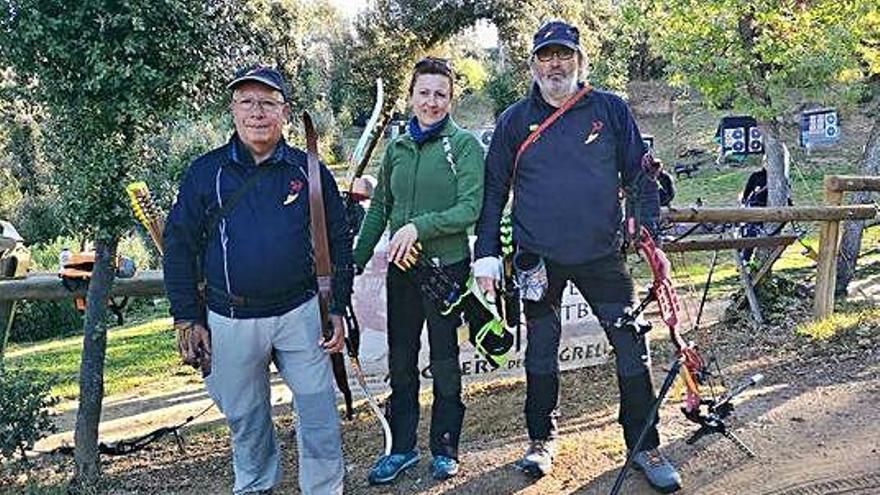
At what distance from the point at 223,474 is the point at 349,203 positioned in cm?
174

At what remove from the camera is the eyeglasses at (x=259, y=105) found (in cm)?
333

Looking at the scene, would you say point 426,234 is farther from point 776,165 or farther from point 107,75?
point 776,165

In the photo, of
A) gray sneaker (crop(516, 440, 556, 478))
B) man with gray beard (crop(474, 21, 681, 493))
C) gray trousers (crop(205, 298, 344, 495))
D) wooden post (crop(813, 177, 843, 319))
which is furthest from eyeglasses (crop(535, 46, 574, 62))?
wooden post (crop(813, 177, 843, 319))

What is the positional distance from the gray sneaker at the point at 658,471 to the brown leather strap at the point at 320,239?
1.49m

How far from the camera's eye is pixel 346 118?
1130 inches

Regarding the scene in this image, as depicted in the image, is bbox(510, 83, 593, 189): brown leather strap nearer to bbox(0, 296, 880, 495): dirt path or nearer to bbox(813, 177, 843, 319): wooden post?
bbox(0, 296, 880, 495): dirt path

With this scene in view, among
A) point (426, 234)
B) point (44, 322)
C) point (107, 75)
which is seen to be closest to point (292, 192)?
point (426, 234)

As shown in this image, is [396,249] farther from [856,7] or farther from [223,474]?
[856,7]

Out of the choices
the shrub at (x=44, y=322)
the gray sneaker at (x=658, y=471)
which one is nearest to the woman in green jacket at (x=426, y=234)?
the gray sneaker at (x=658, y=471)

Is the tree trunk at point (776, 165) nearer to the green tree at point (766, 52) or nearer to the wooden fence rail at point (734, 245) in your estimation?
the green tree at point (766, 52)

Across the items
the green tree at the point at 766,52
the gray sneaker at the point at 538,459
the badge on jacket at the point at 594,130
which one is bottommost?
the gray sneaker at the point at 538,459

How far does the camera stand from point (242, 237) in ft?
10.9

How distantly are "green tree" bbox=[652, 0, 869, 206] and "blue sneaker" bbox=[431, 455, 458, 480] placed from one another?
6471mm

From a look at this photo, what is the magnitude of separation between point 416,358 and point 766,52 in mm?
6527
